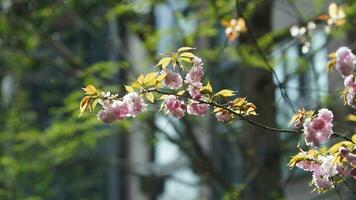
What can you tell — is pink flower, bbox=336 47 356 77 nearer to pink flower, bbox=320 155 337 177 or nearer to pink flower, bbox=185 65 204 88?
pink flower, bbox=320 155 337 177

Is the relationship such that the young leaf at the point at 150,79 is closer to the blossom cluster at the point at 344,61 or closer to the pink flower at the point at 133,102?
the pink flower at the point at 133,102

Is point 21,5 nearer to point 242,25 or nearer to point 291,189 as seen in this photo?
point 242,25

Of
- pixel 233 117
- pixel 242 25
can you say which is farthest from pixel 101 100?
pixel 242 25

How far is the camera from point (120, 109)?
4.53 metres

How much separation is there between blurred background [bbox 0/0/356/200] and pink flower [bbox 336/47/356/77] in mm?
2671

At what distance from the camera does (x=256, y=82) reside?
10.3 metres

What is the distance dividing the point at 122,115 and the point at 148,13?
677 cm

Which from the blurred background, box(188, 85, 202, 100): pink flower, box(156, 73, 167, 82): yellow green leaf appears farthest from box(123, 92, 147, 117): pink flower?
the blurred background

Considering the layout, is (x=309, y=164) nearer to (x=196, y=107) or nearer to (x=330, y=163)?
(x=330, y=163)

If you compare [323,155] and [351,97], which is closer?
[351,97]

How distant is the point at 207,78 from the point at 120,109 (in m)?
4.25

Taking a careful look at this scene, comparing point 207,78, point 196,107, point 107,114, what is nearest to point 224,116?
point 196,107

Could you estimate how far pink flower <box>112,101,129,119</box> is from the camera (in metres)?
4.52

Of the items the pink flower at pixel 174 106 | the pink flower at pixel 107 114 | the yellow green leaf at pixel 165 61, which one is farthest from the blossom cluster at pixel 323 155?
the pink flower at pixel 107 114
